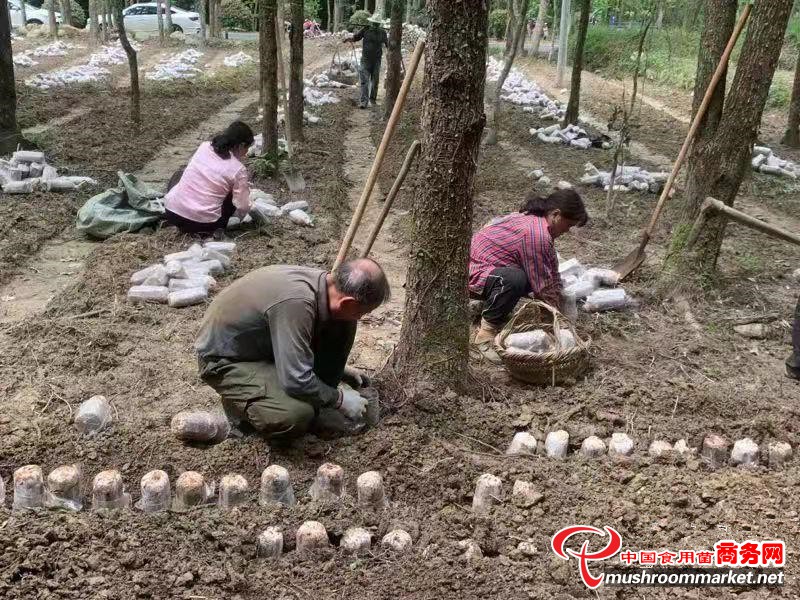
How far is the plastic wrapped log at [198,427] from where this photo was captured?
129 inches

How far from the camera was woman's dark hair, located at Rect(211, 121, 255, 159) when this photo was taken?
579 centimetres

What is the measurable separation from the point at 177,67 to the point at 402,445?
17.2 m

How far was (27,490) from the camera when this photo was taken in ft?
9.06

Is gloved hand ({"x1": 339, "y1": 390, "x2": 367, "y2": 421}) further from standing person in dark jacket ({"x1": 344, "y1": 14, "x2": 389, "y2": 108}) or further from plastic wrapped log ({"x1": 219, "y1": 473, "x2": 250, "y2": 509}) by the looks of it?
standing person in dark jacket ({"x1": 344, "y1": 14, "x2": 389, "y2": 108})

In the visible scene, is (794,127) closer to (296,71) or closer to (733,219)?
(296,71)

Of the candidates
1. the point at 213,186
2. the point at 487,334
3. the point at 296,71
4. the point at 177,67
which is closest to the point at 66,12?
the point at 177,67

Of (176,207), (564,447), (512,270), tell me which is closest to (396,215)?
(176,207)

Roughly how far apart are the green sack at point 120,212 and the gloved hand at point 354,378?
3.38 meters

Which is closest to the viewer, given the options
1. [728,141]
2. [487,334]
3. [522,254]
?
[522,254]

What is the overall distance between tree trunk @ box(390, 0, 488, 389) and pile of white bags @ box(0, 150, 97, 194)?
5.14 metres

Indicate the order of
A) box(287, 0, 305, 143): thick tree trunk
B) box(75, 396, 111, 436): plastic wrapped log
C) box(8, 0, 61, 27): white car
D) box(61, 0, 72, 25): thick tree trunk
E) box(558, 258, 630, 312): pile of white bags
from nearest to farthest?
box(75, 396, 111, 436): plastic wrapped log → box(558, 258, 630, 312): pile of white bags → box(287, 0, 305, 143): thick tree trunk → box(61, 0, 72, 25): thick tree trunk → box(8, 0, 61, 27): white car

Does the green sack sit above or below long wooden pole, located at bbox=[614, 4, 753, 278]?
below

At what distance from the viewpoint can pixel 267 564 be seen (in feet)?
8.50

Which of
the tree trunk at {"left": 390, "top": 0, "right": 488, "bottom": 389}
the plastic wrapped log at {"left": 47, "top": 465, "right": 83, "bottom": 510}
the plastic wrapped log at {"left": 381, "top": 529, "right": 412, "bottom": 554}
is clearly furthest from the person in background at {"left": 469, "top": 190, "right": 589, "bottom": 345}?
the plastic wrapped log at {"left": 47, "top": 465, "right": 83, "bottom": 510}
